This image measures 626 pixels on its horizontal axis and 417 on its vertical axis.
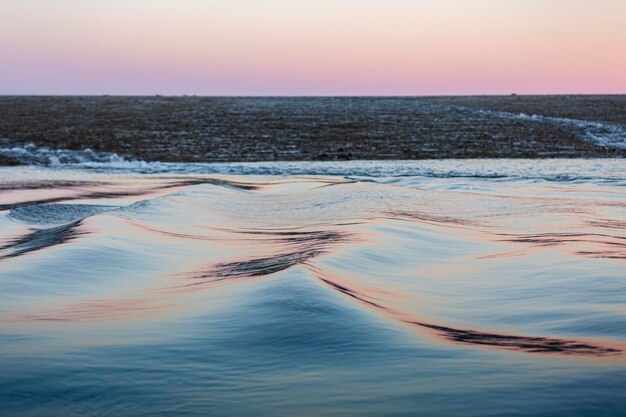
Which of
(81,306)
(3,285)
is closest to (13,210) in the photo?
(3,285)

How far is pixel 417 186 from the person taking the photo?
17.8 meters

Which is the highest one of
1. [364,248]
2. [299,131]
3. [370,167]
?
[299,131]

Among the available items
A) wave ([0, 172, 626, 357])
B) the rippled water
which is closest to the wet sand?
wave ([0, 172, 626, 357])

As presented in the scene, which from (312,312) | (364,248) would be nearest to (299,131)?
(364,248)

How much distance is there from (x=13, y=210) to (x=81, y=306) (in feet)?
22.7

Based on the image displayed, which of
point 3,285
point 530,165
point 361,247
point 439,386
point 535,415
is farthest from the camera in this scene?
point 530,165

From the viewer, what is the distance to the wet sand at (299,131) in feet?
94.7

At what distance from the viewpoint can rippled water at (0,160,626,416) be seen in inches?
160

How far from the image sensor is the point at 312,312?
536 centimetres

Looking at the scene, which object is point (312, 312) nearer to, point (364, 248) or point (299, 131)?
point (364, 248)

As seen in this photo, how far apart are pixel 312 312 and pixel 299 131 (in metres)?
30.9

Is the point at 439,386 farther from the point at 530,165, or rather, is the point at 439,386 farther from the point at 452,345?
the point at 530,165

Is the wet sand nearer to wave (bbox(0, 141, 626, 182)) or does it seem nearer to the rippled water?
wave (bbox(0, 141, 626, 182))

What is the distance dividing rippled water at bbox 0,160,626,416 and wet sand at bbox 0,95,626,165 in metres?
16.9
